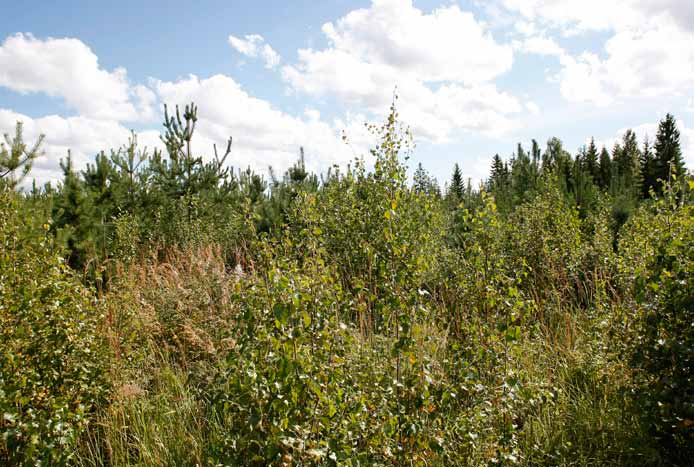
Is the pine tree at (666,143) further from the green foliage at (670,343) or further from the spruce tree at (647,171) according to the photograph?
the green foliage at (670,343)

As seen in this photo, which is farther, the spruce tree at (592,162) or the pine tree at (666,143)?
the spruce tree at (592,162)

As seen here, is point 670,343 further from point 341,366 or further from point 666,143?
point 666,143

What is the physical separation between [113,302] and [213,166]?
822 centimetres

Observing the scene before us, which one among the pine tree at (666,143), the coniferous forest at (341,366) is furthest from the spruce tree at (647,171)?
the coniferous forest at (341,366)

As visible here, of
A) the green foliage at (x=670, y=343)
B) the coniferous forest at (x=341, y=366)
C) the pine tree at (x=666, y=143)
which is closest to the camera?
the coniferous forest at (x=341, y=366)

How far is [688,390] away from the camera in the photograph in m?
2.59

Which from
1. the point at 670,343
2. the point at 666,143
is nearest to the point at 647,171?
the point at 666,143

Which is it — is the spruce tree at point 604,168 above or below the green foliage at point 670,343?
above

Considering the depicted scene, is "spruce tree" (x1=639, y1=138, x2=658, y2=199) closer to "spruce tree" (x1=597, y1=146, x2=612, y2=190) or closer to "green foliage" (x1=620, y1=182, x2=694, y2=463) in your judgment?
"spruce tree" (x1=597, y1=146, x2=612, y2=190)

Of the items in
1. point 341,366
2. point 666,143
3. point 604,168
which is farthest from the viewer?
point 604,168

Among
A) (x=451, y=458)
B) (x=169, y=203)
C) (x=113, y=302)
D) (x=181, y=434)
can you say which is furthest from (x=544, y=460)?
(x=169, y=203)

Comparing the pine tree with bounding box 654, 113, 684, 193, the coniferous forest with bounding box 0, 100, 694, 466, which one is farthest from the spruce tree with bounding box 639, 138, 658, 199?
the coniferous forest with bounding box 0, 100, 694, 466

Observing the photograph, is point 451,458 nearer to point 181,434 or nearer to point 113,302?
point 181,434

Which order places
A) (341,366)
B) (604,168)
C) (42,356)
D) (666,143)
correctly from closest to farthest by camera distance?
(341,366) < (42,356) < (666,143) < (604,168)
